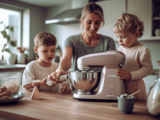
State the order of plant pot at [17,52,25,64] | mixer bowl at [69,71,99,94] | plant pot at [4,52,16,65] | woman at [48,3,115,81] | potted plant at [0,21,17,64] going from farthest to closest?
plant pot at [17,52,25,64] → plant pot at [4,52,16,65] → potted plant at [0,21,17,64] → woman at [48,3,115,81] → mixer bowl at [69,71,99,94]

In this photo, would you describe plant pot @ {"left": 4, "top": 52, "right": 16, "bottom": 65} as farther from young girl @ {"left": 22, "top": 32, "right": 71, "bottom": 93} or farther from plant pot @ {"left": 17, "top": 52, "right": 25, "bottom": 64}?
young girl @ {"left": 22, "top": 32, "right": 71, "bottom": 93}

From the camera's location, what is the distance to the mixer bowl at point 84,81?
104cm

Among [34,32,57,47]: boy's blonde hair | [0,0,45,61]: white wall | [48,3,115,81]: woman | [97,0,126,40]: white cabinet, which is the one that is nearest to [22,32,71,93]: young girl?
[34,32,57,47]: boy's blonde hair

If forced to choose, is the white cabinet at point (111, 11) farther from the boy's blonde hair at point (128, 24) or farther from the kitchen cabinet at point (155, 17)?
the boy's blonde hair at point (128, 24)

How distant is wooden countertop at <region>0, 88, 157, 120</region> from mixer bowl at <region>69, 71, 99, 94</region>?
76 mm

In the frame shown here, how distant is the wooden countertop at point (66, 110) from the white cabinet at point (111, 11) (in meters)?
2.53

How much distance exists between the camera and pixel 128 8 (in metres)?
3.22

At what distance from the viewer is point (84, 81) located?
1.04 metres

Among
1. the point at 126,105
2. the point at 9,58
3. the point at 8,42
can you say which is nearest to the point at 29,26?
the point at 8,42

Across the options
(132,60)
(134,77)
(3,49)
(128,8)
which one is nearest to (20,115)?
(134,77)

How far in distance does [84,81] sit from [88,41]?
563mm

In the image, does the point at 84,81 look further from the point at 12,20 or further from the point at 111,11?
the point at 12,20

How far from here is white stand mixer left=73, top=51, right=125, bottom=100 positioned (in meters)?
1.05

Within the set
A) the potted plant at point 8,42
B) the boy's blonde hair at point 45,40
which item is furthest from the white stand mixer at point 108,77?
the potted plant at point 8,42
